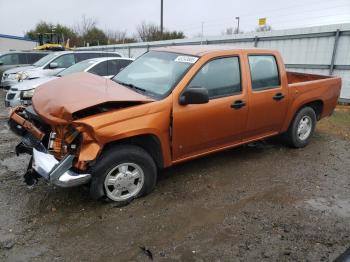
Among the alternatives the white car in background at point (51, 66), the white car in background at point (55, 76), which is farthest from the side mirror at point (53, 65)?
the white car in background at point (55, 76)

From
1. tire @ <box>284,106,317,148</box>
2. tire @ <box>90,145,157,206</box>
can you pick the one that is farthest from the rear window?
tire @ <box>90,145,157,206</box>

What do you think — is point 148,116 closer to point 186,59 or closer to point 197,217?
point 186,59

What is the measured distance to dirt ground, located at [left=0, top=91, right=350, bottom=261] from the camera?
10.5 feet

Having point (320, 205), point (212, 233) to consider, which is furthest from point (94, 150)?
point (320, 205)

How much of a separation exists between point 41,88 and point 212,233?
2.93 meters

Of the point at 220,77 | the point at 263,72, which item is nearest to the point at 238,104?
the point at 220,77

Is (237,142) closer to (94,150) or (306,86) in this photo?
(306,86)

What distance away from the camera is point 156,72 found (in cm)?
462

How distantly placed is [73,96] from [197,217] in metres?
1.98

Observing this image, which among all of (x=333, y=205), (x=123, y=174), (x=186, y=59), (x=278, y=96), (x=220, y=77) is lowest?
(x=333, y=205)

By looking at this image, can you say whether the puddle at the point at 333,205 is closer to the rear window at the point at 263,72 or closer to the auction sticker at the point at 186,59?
the rear window at the point at 263,72

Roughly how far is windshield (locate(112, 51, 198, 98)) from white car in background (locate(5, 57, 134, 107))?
3.75 meters

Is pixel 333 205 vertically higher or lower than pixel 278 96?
lower

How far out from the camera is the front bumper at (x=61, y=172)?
347 cm
